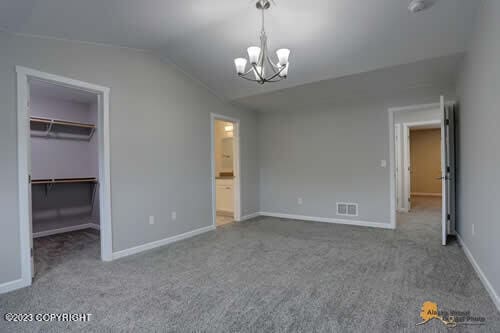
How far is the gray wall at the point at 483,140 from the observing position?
7.07 feet

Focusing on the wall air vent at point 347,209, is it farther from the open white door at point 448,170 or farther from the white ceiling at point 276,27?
the white ceiling at point 276,27

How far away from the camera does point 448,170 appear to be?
12.6 feet

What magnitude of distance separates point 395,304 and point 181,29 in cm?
353

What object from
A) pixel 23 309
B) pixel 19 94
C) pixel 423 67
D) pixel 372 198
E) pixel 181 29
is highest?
pixel 181 29

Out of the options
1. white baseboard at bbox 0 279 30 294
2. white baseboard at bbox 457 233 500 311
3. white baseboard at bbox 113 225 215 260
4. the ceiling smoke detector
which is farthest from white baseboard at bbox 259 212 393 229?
white baseboard at bbox 0 279 30 294

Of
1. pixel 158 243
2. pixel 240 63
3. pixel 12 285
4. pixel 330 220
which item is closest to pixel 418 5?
pixel 240 63

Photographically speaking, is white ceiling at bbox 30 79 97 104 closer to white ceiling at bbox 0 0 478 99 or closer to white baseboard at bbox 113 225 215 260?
white ceiling at bbox 0 0 478 99

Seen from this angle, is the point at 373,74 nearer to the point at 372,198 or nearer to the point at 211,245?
the point at 372,198

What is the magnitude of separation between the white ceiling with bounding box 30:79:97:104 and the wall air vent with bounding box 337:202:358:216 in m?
4.81

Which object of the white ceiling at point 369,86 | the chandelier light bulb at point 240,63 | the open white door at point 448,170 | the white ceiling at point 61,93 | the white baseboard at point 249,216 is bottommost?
the white baseboard at point 249,216

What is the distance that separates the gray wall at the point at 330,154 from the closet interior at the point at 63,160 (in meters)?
3.51

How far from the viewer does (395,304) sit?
87.0 inches

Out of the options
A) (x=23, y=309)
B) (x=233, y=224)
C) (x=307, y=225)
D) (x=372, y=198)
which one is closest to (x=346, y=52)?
(x=372, y=198)

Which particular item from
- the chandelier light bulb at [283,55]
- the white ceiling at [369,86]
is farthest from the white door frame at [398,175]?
the chandelier light bulb at [283,55]
